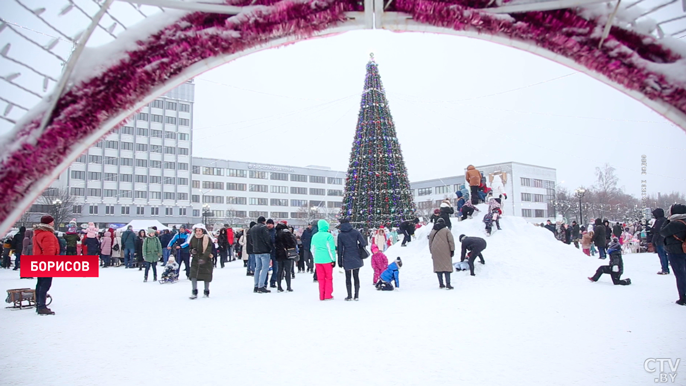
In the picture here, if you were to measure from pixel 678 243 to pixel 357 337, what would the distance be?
18.9ft

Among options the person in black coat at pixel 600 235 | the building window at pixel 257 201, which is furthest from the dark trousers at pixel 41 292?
the building window at pixel 257 201

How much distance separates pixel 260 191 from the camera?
252 feet

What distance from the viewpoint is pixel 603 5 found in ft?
7.70

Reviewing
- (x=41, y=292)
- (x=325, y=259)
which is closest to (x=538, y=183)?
(x=325, y=259)

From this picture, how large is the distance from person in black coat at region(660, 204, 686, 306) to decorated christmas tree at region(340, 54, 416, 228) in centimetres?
1536

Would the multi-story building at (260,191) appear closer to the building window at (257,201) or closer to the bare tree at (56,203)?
the building window at (257,201)

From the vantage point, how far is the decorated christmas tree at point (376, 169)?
22.6 m

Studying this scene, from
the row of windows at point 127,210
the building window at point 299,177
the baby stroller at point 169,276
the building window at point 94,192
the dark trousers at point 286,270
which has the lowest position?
the baby stroller at point 169,276

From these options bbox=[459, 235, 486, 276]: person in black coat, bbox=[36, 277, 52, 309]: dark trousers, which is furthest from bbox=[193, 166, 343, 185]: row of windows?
bbox=[36, 277, 52, 309]: dark trousers

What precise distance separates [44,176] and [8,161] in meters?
0.17

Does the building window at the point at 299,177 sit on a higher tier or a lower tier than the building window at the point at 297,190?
higher

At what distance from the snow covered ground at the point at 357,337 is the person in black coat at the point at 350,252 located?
63 cm

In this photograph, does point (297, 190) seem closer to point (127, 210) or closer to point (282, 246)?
point (127, 210)

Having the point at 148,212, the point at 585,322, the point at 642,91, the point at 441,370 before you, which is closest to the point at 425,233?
the point at 585,322
